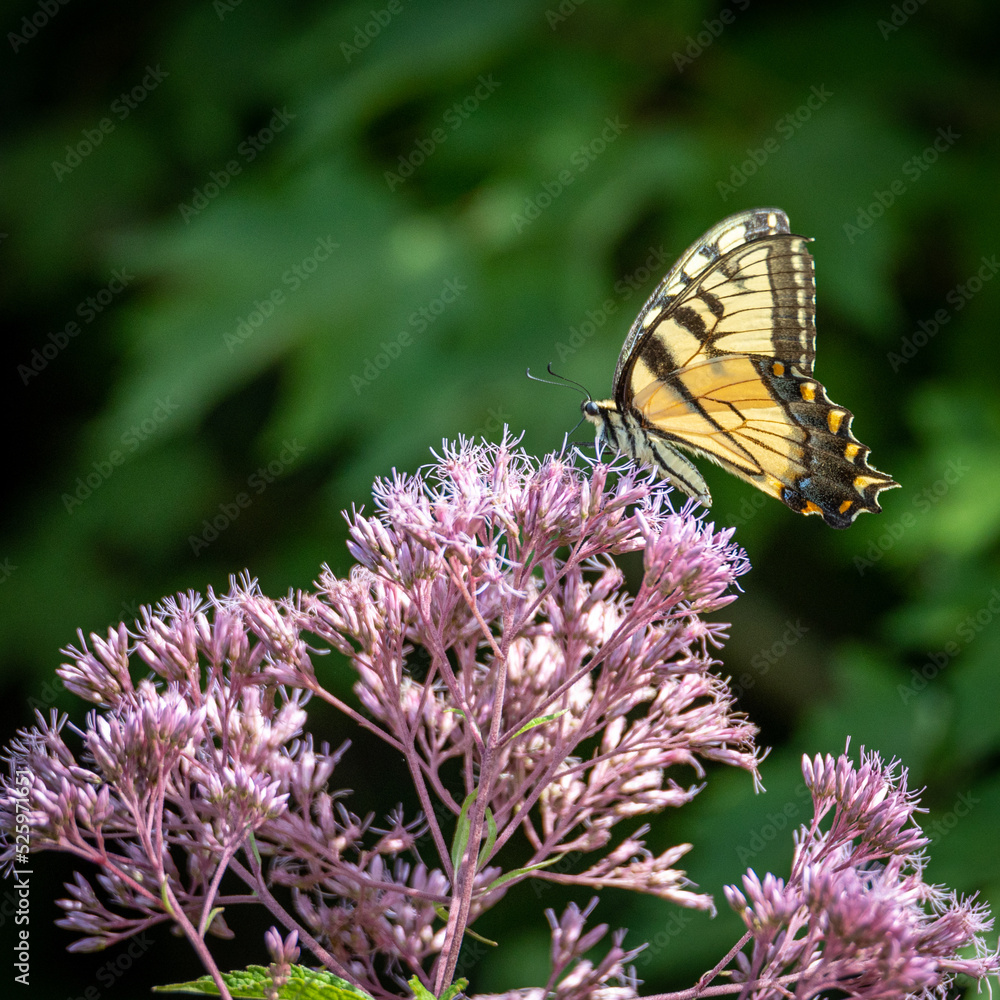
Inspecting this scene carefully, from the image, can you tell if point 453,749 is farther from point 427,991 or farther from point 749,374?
point 749,374

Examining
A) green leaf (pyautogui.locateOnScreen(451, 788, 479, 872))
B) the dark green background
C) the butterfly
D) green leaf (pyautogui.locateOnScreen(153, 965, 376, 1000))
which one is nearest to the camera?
green leaf (pyautogui.locateOnScreen(153, 965, 376, 1000))

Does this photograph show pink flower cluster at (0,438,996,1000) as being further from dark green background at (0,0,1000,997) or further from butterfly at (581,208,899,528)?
dark green background at (0,0,1000,997)

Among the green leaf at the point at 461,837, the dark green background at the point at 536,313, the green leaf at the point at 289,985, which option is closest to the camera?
the green leaf at the point at 289,985

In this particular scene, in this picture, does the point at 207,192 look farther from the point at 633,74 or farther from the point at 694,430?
the point at 694,430

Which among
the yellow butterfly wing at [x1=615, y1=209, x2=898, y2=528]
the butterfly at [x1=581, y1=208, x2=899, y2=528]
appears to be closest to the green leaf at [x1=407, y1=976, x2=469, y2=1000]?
the butterfly at [x1=581, y1=208, x2=899, y2=528]

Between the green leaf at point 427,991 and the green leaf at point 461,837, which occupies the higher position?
the green leaf at point 461,837

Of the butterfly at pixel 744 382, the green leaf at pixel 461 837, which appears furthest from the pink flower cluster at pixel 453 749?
the butterfly at pixel 744 382

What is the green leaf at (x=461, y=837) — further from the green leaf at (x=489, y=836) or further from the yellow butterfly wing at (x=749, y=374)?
the yellow butterfly wing at (x=749, y=374)
